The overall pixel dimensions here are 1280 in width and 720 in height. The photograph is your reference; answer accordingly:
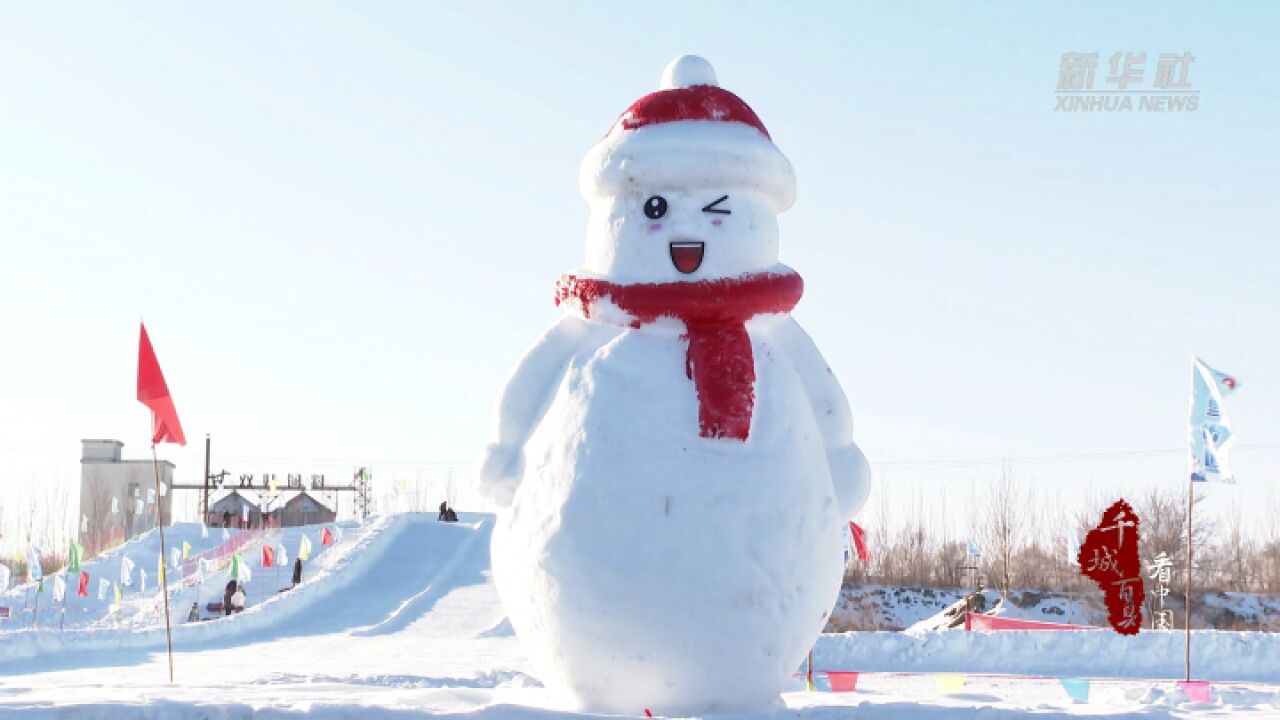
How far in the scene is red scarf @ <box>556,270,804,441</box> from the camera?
Result: 6.81 m

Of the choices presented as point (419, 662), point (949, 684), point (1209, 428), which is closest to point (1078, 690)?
point (949, 684)

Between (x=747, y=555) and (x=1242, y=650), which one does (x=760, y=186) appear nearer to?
(x=747, y=555)

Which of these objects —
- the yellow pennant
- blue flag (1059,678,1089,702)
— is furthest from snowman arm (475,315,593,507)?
the yellow pennant

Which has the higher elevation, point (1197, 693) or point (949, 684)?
point (1197, 693)

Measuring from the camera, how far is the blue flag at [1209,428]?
12.0m

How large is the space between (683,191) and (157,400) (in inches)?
229

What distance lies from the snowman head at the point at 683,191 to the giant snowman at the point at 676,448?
0.04ft

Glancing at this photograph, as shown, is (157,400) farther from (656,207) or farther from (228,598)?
(228,598)

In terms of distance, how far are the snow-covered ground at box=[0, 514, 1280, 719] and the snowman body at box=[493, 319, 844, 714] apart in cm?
31

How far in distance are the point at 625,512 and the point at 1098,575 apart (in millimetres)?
16451

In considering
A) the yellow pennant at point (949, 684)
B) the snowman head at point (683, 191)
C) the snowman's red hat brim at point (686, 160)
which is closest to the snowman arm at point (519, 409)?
the snowman head at point (683, 191)

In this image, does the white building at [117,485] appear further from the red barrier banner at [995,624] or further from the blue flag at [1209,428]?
the blue flag at [1209,428]

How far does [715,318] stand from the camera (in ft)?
23.3

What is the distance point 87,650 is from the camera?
18625 millimetres
